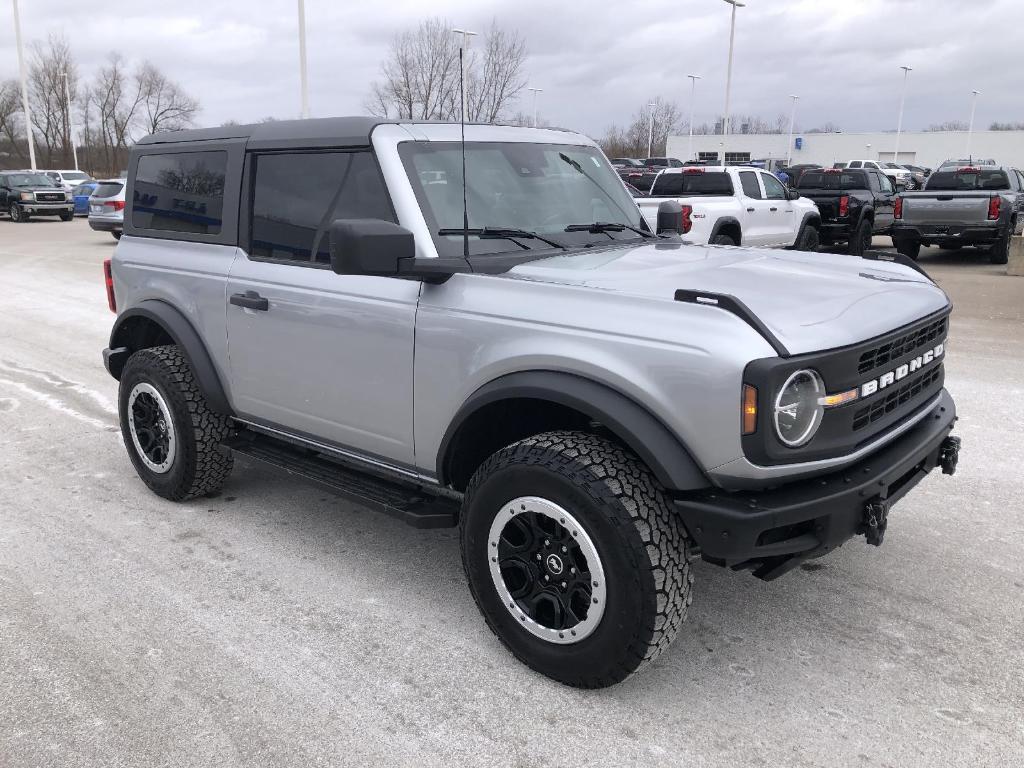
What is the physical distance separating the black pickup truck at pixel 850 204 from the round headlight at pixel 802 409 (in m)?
14.7

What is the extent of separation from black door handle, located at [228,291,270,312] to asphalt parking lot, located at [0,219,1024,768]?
1.18 m

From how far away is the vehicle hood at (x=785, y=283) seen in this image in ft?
9.21

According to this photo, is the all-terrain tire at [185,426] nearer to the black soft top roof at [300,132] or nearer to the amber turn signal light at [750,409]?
the black soft top roof at [300,132]

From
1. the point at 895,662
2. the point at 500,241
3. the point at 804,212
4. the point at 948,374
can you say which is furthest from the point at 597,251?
the point at 804,212

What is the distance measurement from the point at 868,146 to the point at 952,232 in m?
78.8

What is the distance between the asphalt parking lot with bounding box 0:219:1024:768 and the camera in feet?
9.07

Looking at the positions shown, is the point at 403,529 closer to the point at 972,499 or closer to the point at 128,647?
the point at 128,647

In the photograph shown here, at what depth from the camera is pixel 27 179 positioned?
30875mm

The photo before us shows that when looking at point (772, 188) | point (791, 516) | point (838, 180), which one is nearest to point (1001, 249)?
point (838, 180)

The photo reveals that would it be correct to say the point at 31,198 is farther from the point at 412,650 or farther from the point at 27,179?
the point at 412,650

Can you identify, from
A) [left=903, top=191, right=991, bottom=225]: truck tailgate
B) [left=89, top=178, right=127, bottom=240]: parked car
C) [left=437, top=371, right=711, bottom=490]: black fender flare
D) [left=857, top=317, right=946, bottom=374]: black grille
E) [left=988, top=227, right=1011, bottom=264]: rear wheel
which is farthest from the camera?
[left=89, top=178, right=127, bottom=240]: parked car

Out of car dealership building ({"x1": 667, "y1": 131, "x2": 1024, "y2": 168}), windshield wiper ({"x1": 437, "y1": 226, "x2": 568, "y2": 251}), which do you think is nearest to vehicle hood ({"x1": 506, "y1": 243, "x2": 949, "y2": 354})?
windshield wiper ({"x1": 437, "y1": 226, "x2": 568, "y2": 251})

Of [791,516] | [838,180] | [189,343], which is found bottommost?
[791,516]

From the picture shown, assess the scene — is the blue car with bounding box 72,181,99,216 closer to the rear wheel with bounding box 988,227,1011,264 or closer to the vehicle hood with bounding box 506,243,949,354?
the rear wheel with bounding box 988,227,1011,264
